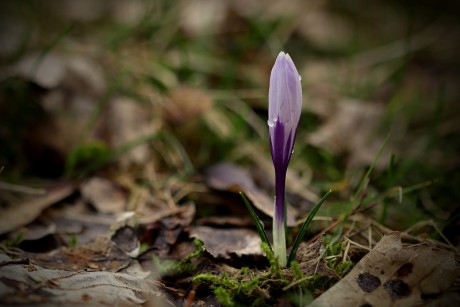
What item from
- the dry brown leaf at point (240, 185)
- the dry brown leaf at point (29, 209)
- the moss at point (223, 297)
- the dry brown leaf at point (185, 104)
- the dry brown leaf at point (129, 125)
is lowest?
the moss at point (223, 297)

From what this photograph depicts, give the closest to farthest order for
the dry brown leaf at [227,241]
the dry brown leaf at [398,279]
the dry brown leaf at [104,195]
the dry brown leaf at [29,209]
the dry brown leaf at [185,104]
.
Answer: the dry brown leaf at [398,279] < the dry brown leaf at [227,241] < the dry brown leaf at [29,209] < the dry brown leaf at [104,195] < the dry brown leaf at [185,104]

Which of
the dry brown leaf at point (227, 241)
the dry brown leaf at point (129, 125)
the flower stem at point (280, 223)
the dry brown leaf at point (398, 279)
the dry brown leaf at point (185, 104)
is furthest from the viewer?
the dry brown leaf at point (185, 104)

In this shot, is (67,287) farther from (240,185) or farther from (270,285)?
(240,185)

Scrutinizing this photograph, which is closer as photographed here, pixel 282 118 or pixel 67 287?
pixel 67 287

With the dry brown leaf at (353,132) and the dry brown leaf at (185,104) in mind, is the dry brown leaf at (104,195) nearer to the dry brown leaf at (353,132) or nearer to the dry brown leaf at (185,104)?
the dry brown leaf at (185,104)

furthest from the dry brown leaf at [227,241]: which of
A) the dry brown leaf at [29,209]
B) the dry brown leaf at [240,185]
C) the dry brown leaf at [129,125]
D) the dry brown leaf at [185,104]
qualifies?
the dry brown leaf at [185,104]

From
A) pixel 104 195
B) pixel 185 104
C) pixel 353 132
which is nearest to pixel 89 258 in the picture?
pixel 104 195

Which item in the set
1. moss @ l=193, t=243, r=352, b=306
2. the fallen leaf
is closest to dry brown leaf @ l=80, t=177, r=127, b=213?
the fallen leaf
